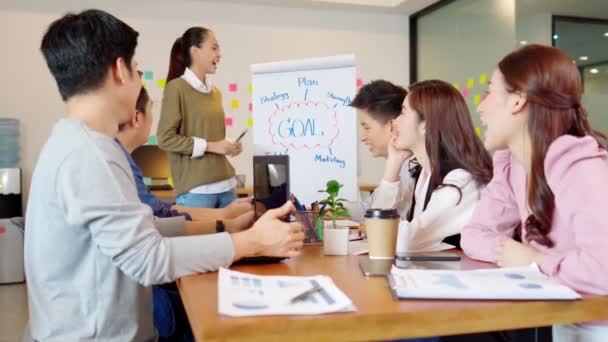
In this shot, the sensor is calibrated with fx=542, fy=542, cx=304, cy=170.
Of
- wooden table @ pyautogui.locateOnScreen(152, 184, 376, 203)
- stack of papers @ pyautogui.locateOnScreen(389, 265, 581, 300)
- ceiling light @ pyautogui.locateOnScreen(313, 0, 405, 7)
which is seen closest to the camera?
stack of papers @ pyautogui.locateOnScreen(389, 265, 581, 300)

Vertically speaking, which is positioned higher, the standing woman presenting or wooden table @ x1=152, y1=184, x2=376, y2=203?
the standing woman presenting

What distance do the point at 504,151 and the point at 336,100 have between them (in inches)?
34.5

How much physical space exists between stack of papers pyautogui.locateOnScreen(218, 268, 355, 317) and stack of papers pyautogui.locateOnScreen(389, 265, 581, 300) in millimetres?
115

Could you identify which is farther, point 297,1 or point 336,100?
point 297,1

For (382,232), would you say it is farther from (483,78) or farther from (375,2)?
(375,2)

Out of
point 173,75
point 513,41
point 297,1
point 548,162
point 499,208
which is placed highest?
point 297,1

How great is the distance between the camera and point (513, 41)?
4.30m

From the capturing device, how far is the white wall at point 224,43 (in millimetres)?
4426

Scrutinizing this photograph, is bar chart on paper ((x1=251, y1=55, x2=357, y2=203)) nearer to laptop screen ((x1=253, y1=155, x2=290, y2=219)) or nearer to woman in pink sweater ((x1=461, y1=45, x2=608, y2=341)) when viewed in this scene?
laptop screen ((x1=253, y1=155, x2=290, y2=219))

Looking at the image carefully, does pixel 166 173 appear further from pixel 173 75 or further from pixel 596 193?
pixel 596 193

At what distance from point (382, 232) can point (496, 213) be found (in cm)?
34

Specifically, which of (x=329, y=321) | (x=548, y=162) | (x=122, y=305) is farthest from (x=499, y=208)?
(x=122, y=305)

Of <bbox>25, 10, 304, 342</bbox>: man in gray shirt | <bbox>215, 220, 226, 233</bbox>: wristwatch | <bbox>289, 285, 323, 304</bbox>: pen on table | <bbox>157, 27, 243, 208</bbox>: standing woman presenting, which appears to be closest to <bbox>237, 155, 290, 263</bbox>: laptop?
<bbox>215, 220, 226, 233</bbox>: wristwatch

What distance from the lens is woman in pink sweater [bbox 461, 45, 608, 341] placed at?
0.98 m
